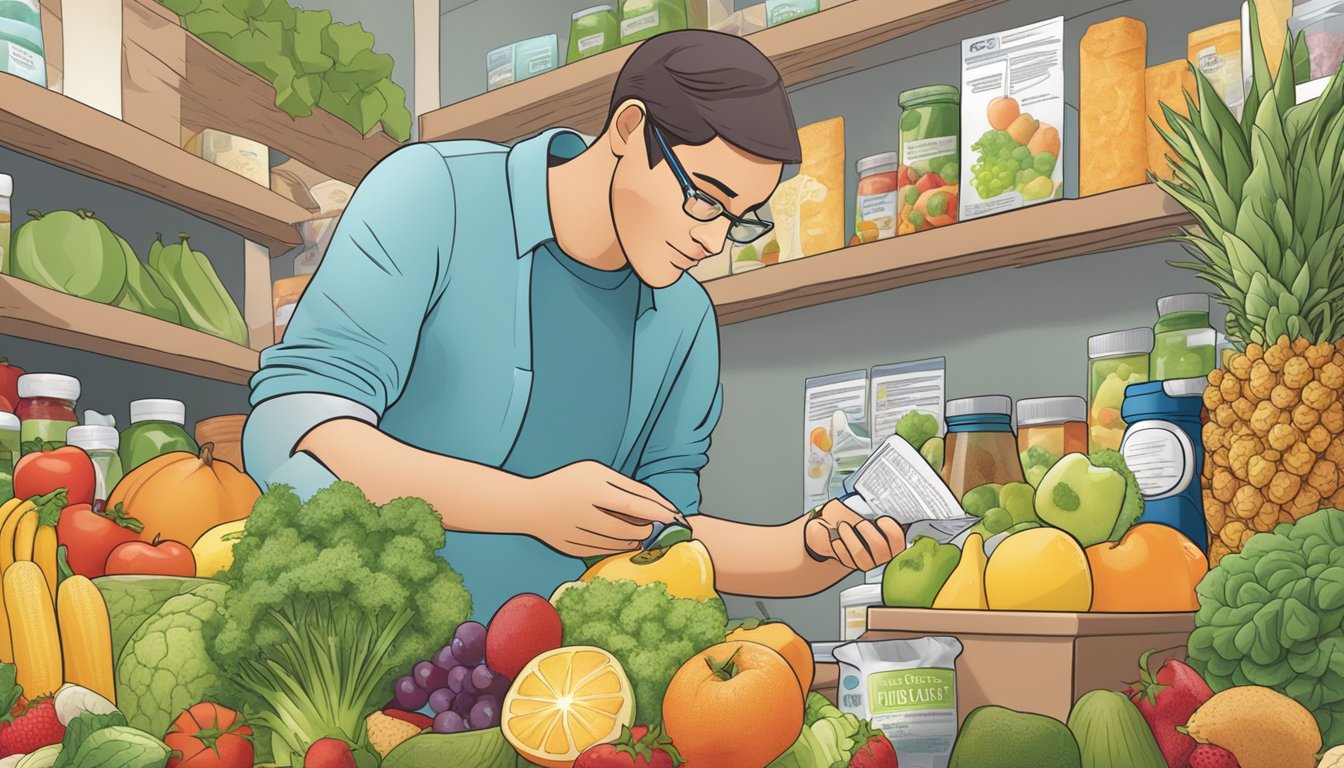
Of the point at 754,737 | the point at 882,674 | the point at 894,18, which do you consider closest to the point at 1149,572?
the point at 882,674

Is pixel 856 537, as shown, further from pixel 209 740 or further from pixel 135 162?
pixel 135 162

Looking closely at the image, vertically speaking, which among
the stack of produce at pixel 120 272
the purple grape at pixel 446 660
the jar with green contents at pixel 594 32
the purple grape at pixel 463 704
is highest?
the jar with green contents at pixel 594 32

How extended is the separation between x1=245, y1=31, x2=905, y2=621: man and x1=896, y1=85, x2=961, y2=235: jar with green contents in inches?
11.1

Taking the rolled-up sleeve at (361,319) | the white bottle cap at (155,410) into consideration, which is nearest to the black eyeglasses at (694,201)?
the rolled-up sleeve at (361,319)

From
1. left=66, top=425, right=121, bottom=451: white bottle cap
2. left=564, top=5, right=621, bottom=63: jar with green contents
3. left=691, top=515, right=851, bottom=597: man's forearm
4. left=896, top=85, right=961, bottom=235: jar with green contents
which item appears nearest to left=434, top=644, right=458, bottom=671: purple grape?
left=691, top=515, right=851, bottom=597: man's forearm

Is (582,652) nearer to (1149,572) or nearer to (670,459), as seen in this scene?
(1149,572)

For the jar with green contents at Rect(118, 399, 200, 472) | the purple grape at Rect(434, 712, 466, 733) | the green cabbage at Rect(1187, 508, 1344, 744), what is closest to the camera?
the purple grape at Rect(434, 712, 466, 733)

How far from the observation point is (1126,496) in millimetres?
1379

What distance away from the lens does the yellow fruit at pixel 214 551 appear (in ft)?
4.37

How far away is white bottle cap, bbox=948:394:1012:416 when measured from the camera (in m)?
1.57

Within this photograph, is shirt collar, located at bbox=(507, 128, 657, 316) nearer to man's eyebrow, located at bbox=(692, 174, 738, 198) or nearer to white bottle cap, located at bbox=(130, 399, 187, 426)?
man's eyebrow, located at bbox=(692, 174, 738, 198)

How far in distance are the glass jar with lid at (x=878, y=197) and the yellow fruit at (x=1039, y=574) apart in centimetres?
66

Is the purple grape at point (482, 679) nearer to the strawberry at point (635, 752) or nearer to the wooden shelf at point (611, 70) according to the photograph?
the strawberry at point (635, 752)

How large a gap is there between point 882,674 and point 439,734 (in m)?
0.50
